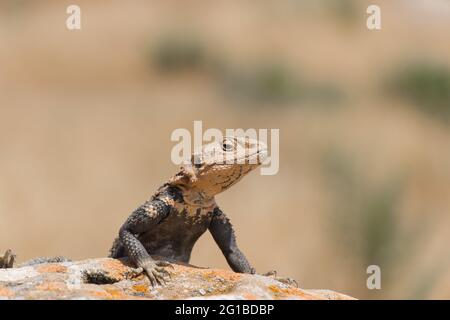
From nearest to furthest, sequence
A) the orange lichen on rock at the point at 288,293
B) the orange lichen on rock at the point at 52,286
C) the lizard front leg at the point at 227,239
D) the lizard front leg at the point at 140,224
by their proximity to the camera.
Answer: the orange lichen on rock at the point at 52,286 < the orange lichen on rock at the point at 288,293 < the lizard front leg at the point at 140,224 < the lizard front leg at the point at 227,239

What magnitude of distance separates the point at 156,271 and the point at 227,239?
920 millimetres

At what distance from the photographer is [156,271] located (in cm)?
432

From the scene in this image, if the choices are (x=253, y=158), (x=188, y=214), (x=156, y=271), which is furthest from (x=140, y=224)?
(x=253, y=158)

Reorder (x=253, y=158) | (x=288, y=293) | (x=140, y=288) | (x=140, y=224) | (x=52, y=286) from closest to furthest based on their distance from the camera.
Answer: (x=52, y=286) → (x=288, y=293) → (x=140, y=288) → (x=253, y=158) → (x=140, y=224)

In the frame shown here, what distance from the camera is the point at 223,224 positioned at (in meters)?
5.14

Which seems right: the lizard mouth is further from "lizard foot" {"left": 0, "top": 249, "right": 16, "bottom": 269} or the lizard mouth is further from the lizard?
"lizard foot" {"left": 0, "top": 249, "right": 16, "bottom": 269}

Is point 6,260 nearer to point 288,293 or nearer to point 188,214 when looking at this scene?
point 188,214

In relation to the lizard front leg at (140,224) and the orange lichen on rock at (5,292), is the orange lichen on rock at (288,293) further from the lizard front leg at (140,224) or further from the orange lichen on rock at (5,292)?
the orange lichen on rock at (5,292)

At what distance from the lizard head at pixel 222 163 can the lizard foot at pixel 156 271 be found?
0.58 meters

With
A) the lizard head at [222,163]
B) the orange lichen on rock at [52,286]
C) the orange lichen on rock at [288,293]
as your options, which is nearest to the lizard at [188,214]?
the lizard head at [222,163]

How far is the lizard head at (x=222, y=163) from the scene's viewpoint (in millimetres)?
4609

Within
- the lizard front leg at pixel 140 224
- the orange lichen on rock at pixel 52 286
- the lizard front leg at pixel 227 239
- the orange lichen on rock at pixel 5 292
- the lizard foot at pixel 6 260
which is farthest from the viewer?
the lizard foot at pixel 6 260

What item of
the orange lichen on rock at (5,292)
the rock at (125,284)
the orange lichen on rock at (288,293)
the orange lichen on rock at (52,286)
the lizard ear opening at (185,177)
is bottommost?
the orange lichen on rock at (288,293)
